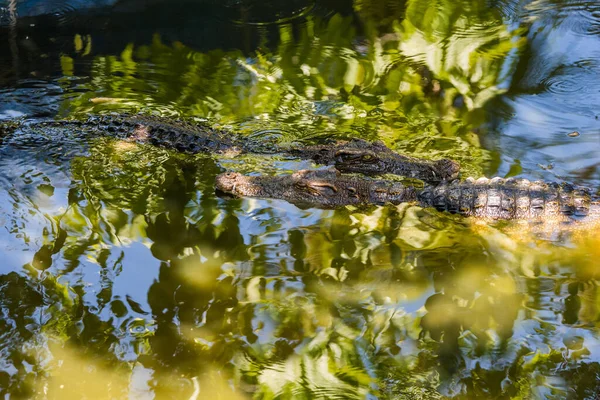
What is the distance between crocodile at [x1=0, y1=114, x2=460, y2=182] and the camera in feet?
19.8

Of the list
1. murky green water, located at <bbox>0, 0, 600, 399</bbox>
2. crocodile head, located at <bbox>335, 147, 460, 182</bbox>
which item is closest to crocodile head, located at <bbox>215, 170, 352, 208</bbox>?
murky green water, located at <bbox>0, 0, 600, 399</bbox>

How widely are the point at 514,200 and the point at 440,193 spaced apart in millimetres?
623

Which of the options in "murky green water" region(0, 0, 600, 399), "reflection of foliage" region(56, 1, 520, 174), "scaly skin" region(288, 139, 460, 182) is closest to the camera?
"murky green water" region(0, 0, 600, 399)

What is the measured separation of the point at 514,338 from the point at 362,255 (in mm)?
1319

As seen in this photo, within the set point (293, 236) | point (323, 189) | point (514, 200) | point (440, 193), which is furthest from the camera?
point (323, 189)

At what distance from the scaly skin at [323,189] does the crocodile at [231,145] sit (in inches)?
14.6

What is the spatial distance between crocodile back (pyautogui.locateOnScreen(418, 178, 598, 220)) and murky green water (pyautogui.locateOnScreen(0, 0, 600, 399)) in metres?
0.16

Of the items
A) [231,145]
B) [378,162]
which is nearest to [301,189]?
[378,162]

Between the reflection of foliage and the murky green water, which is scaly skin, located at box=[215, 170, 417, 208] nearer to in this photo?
the murky green water

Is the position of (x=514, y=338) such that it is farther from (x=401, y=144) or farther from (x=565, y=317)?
(x=401, y=144)

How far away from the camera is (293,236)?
5.13 metres

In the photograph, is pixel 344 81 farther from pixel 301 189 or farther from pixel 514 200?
pixel 514 200

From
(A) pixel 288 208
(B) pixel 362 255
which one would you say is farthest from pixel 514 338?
(A) pixel 288 208

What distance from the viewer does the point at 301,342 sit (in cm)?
405
